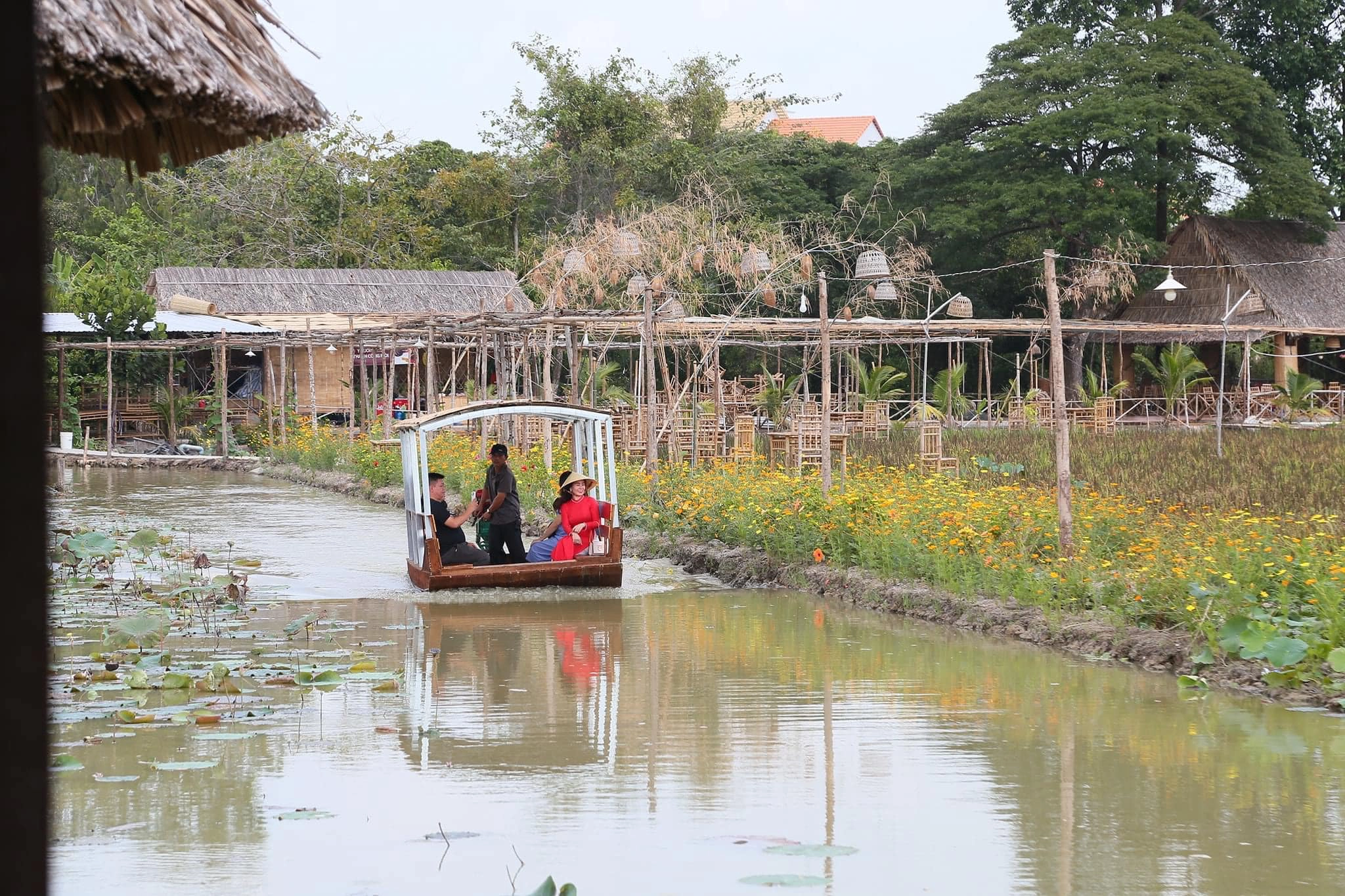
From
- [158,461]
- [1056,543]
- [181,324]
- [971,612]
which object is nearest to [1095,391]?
[158,461]

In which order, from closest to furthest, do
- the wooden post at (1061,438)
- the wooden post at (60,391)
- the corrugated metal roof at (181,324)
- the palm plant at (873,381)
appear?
the wooden post at (1061,438), the palm plant at (873,381), the wooden post at (60,391), the corrugated metal roof at (181,324)

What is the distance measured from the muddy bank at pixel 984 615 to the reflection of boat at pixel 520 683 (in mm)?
1640

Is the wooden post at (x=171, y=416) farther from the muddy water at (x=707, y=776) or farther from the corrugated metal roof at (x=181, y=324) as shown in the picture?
the muddy water at (x=707, y=776)

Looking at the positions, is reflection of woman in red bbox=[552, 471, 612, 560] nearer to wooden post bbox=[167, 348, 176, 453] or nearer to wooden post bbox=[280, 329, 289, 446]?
wooden post bbox=[280, 329, 289, 446]

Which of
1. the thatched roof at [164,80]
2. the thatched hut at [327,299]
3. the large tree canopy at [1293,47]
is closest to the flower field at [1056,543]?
the thatched roof at [164,80]

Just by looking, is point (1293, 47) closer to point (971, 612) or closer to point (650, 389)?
point (650, 389)

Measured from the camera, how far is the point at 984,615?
10.8 meters

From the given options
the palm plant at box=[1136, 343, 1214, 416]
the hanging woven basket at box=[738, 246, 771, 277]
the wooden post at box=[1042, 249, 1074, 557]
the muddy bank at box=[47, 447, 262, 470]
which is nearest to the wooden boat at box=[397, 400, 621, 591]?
the wooden post at box=[1042, 249, 1074, 557]

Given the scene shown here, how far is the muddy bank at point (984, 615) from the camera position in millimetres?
8852

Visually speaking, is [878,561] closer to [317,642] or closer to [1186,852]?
[317,642]

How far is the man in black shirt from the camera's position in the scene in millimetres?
12797

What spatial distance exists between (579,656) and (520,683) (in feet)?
3.16

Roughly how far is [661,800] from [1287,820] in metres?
2.61

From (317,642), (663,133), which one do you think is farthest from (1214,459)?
(663,133)
